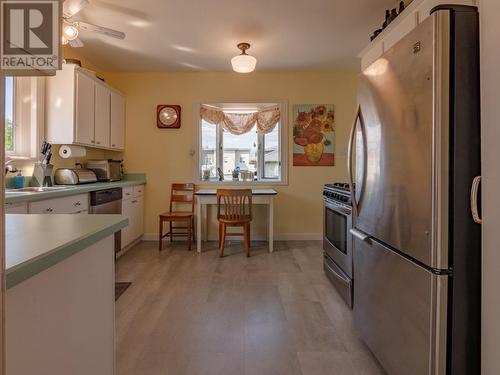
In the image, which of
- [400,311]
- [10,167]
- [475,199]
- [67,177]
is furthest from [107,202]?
[475,199]

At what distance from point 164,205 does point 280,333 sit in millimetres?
3113

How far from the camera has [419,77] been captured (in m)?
1.19

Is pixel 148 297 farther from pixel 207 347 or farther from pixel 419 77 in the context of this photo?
pixel 419 77

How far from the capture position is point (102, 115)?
12.5 ft

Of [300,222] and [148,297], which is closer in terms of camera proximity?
[148,297]

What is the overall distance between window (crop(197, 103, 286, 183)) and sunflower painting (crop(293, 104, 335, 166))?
22cm

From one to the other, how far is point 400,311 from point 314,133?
3.49 meters

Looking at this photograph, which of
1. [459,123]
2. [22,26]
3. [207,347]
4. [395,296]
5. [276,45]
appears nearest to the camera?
[22,26]

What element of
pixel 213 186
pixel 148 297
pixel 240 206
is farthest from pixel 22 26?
pixel 213 186

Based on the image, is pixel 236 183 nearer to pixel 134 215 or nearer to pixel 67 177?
pixel 134 215

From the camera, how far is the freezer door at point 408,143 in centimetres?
111

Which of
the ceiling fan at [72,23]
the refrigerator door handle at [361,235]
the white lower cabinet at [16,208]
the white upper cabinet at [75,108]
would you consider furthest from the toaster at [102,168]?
the refrigerator door handle at [361,235]

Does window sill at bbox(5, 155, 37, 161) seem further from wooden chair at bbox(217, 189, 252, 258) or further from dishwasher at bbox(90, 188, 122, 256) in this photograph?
wooden chair at bbox(217, 189, 252, 258)

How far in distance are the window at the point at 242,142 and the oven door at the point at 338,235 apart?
1.84 m
